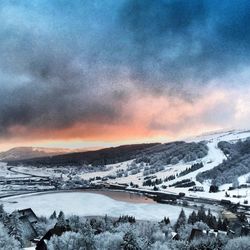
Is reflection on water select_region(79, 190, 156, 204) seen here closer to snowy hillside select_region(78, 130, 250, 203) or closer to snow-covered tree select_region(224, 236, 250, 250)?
snowy hillside select_region(78, 130, 250, 203)

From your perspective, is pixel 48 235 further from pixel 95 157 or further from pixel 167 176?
pixel 167 176

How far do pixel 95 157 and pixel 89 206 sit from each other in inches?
1212

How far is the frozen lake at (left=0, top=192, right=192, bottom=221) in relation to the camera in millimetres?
58562

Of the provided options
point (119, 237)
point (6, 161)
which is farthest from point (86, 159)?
point (119, 237)

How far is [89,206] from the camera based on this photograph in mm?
62750

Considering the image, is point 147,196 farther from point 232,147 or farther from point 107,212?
point 232,147

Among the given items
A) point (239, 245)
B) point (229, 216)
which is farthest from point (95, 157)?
point (239, 245)

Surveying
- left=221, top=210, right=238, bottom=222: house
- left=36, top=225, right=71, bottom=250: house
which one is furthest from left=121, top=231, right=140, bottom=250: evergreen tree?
left=221, top=210, right=238, bottom=222: house

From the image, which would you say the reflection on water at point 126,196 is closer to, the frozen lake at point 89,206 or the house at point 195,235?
the frozen lake at point 89,206

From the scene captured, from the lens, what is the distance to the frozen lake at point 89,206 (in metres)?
58.6

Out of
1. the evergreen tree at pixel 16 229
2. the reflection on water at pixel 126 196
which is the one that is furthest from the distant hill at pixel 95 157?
the evergreen tree at pixel 16 229

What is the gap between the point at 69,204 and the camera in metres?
64.1

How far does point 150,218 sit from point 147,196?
20.1m

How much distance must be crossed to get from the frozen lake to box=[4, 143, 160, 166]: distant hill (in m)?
19.8
